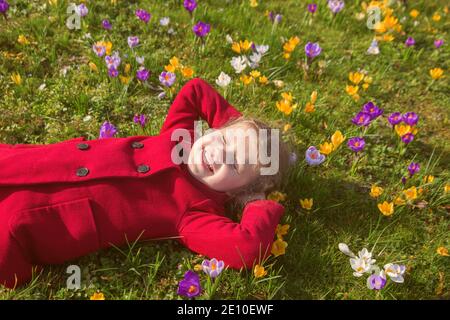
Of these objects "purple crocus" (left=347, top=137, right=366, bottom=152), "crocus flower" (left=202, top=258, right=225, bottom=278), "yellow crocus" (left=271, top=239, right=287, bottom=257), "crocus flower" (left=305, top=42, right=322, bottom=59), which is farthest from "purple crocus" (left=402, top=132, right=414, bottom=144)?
"crocus flower" (left=202, top=258, right=225, bottom=278)

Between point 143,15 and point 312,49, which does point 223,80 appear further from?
point 143,15

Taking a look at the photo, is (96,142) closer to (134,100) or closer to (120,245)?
(120,245)

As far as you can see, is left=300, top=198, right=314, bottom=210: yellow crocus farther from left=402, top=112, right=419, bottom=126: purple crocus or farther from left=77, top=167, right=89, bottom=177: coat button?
left=77, top=167, right=89, bottom=177: coat button

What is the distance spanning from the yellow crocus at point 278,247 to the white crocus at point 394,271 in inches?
22.4

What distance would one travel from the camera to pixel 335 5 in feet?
15.1

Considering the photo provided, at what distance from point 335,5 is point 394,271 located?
288 cm

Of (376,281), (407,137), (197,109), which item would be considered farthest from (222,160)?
(407,137)

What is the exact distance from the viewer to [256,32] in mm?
4355

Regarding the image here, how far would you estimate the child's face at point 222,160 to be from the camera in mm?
2662

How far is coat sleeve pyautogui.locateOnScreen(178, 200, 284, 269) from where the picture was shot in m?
2.58

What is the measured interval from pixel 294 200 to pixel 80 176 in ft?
4.54

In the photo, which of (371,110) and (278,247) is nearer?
(278,247)

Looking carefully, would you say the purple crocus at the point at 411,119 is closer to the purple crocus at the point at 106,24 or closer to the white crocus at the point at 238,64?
the white crocus at the point at 238,64

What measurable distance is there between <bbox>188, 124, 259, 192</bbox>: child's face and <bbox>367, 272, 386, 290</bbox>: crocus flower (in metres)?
0.87
